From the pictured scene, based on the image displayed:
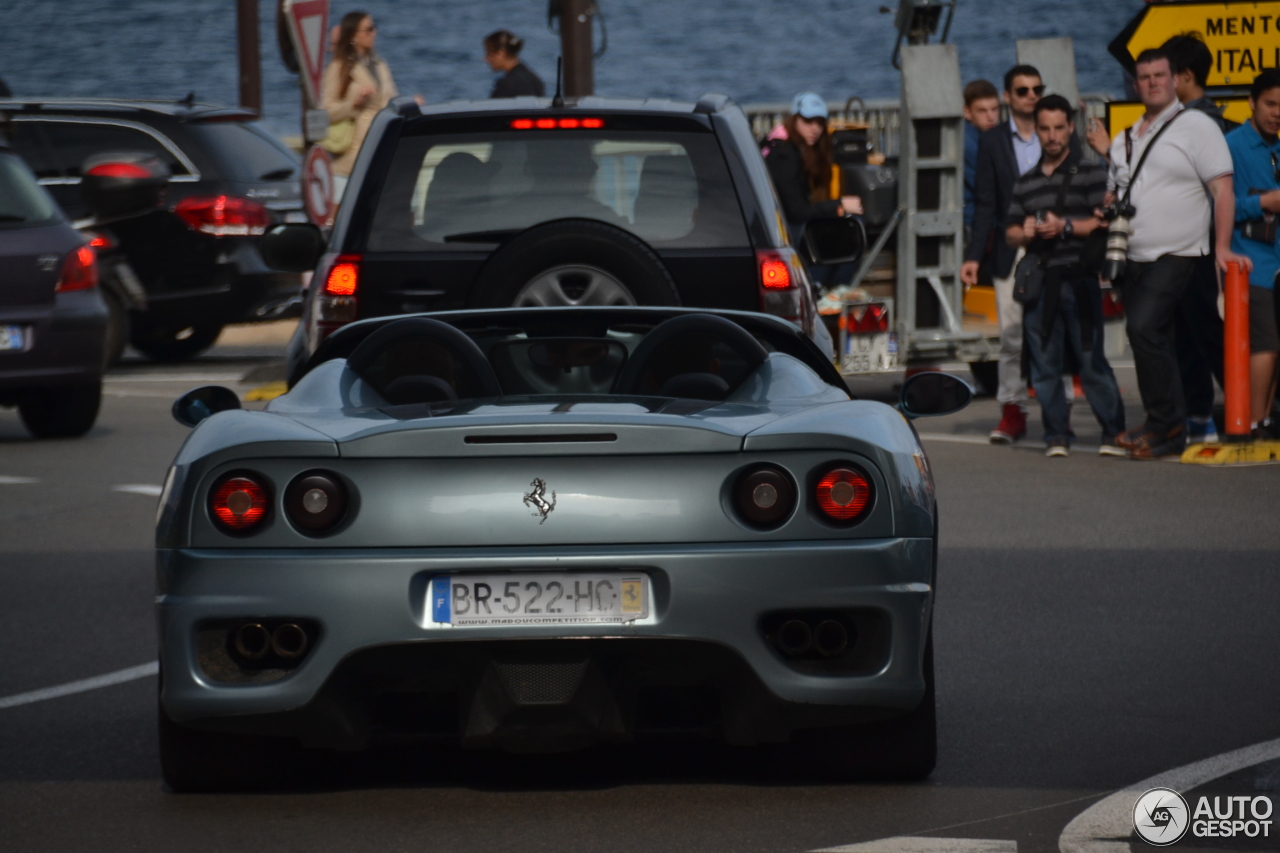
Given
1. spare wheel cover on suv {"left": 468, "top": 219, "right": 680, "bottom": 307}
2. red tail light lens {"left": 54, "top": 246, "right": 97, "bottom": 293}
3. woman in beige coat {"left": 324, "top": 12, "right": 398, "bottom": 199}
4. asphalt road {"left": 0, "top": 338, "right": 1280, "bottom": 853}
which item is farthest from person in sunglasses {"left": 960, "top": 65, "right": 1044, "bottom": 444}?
woman in beige coat {"left": 324, "top": 12, "right": 398, "bottom": 199}

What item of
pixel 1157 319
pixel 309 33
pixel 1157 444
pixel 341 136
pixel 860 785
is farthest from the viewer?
pixel 341 136

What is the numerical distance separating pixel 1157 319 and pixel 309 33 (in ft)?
26.1

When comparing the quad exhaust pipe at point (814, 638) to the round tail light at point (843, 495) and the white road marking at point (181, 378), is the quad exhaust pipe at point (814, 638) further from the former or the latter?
the white road marking at point (181, 378)

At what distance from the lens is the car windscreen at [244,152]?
18219 mm

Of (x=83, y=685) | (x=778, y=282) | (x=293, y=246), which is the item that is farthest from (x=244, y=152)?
(x=83, y=685)

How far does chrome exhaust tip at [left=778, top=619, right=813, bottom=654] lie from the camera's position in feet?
16.0

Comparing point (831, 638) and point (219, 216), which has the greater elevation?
point (219, 216)

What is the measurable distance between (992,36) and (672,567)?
413 feet

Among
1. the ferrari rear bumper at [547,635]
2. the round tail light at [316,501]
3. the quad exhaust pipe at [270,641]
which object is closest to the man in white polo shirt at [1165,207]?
the ferrari rear bumper at [547,635]

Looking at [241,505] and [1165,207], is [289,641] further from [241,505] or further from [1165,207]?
[1165,207]

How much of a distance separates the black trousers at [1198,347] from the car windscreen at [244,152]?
8.61 metres

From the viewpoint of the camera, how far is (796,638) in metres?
4.88

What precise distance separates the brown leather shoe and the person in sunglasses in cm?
83

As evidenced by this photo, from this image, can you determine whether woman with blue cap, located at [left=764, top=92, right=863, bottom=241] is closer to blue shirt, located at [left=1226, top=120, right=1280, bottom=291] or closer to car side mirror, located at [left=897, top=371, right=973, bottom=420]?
blue shirt, located at [left=1226, top=120, right=1280, bottom=291]
